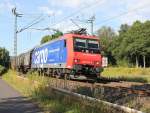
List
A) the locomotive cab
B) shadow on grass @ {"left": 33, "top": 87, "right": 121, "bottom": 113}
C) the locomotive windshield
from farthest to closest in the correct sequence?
the locomotive windshield, the locomotive cab, shadow on grass @ {"left": 33, "top": 87, "right": 121, "bottom": 113}

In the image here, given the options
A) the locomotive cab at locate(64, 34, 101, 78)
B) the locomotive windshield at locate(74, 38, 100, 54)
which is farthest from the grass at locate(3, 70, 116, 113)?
the locomotive windshield at locate(74, 38, 100, 54)

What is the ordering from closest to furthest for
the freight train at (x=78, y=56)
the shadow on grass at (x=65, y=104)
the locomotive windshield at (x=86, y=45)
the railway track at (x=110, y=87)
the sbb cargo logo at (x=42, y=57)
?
the shadow on grass at (x=65, y=104) → the railway track at (x=110, y=87) → the freight train at (x=78, y=56) → the locomotive windshield at (x=86, y=45) → the sbb cargo logo at (x=42, y=57)

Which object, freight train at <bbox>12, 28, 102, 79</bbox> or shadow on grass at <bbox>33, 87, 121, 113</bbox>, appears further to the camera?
freight train at <bbox>12, 28, 102, 79</bbox>

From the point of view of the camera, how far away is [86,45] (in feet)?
105

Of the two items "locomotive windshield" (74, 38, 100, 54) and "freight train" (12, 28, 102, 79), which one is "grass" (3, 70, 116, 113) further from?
"locomotive windshield" (74, 38, 100, 54)

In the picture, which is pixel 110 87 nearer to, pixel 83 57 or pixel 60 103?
pixel 60 103

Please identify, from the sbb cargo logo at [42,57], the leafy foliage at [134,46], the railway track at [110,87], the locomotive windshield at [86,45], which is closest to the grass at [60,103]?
the railway track at [110,87]

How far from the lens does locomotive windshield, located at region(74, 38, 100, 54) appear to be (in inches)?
1239

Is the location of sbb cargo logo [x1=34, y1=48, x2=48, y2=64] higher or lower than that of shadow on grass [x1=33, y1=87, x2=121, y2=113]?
higher

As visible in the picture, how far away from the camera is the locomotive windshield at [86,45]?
31461 millimetres

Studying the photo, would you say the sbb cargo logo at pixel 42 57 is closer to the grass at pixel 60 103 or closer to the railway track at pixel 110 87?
the railway track at pixel 110 87

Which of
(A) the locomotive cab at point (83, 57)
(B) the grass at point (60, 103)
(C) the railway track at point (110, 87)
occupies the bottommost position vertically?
(B) the grass at point (60, 103)

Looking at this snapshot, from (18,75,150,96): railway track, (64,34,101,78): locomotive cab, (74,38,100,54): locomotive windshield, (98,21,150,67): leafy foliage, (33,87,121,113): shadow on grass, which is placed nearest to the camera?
(33,87,121,113): shadow on grass

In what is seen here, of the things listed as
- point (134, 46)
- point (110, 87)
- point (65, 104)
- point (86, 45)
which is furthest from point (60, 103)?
point (134, 46)
